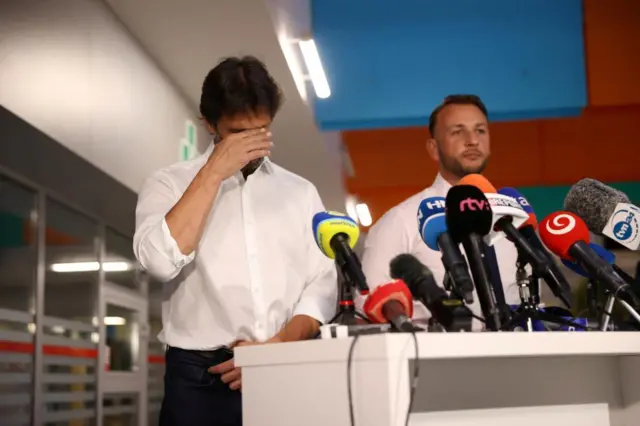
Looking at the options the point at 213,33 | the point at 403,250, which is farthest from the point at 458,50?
the point at 403,250

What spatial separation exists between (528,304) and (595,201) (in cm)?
46

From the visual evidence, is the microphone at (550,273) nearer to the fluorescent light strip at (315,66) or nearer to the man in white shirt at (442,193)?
A: the man in white shirt at (442,193)

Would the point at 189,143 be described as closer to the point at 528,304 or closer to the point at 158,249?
the point at 158,249

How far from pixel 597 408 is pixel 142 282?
231 inches

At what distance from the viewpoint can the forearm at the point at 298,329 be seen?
6.38 ft

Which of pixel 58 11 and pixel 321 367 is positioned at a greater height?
pixel 58 11

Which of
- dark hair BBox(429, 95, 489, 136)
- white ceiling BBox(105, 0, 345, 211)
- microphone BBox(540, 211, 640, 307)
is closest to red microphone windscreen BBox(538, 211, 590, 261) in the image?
microphone BBox(540, 211, 640, 307)

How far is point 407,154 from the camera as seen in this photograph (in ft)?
22.9

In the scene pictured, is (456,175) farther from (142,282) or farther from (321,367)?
(142,282)

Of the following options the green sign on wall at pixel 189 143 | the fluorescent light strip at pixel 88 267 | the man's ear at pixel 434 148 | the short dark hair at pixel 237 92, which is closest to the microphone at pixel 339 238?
the short dark hair at pixel 237 92

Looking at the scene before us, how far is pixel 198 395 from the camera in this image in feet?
6.33

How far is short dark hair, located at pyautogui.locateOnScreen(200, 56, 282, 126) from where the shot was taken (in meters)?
2.01

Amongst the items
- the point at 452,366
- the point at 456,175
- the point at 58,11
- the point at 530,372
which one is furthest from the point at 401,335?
the point at 58,11

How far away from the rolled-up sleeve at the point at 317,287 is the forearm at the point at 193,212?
0.95 ft
